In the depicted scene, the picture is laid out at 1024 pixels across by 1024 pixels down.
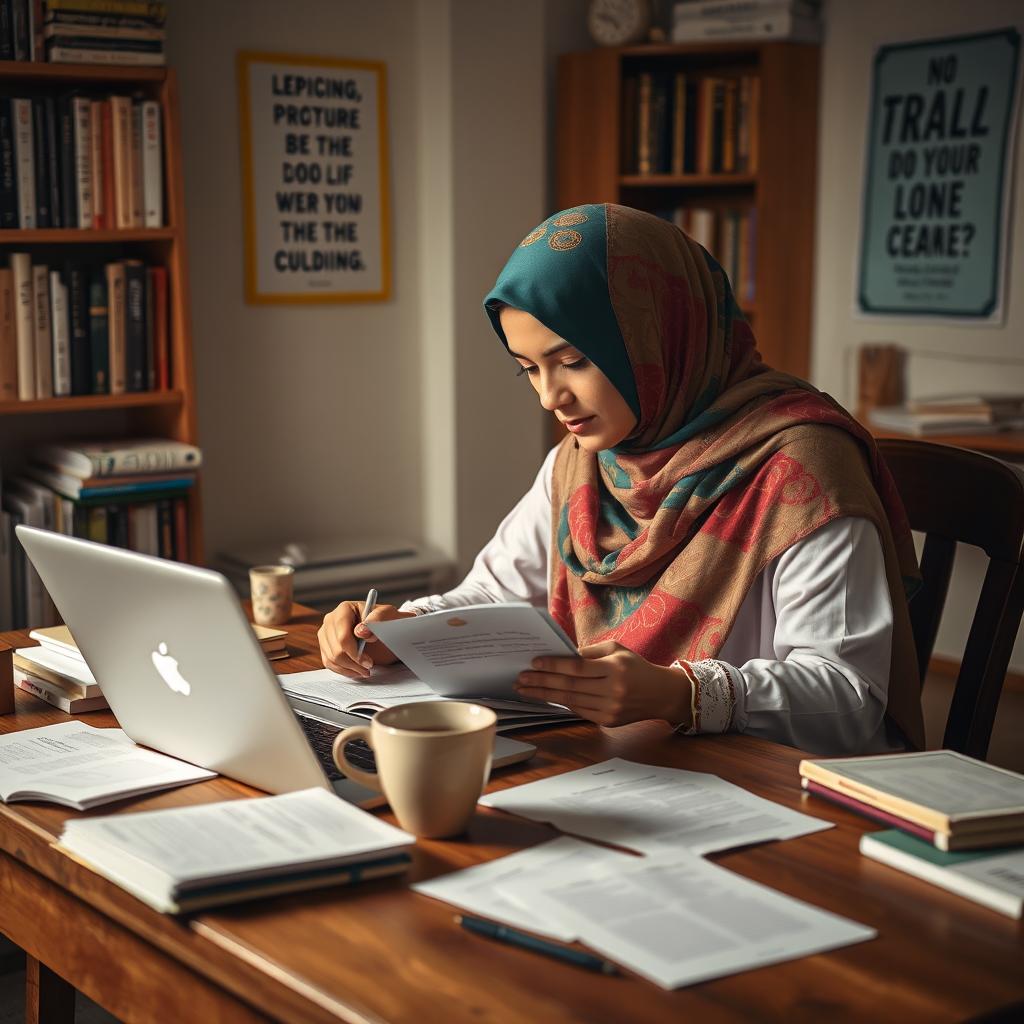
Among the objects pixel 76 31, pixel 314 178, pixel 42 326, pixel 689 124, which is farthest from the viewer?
pixel 689 124

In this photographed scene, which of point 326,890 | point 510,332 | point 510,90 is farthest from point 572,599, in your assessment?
point 510,90

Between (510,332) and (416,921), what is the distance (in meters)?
0.93

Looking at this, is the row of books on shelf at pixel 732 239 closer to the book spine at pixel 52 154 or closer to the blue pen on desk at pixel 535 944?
the book spine at pixel 52 154

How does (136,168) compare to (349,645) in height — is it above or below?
above

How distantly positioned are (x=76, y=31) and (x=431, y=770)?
2352 millimetres

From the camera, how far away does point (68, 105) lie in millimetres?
2922

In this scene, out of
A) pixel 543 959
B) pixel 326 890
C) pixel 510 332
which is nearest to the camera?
pixel 543 959

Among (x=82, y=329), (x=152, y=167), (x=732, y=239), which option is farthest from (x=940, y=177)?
(x=82, y=329)

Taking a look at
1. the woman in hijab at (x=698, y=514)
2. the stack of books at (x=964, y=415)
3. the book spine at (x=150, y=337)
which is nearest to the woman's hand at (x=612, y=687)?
the woman in hijab at (x=698, y=514)

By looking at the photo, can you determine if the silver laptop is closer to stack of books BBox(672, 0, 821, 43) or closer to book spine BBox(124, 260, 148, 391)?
book spine BBox(124, 260, 148, 391)

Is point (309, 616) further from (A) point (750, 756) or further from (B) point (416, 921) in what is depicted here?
(B) point (416, 921)

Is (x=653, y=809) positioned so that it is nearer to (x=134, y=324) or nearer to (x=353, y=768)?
(x=353, y=768)

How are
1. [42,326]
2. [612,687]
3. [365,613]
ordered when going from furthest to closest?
[42,326] → [365,613] → [612,687]

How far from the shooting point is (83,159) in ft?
9.69
